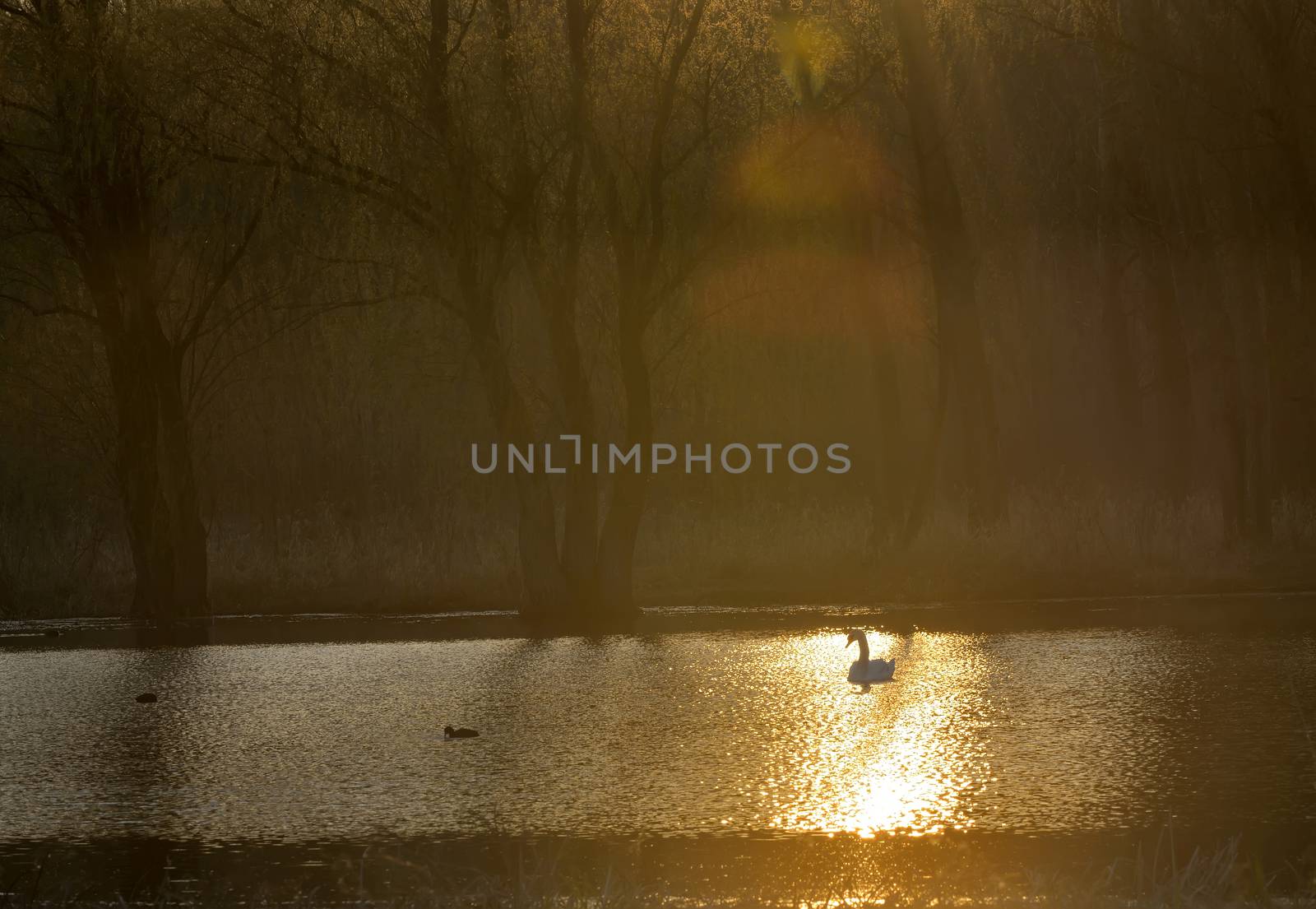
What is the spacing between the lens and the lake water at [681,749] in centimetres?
755

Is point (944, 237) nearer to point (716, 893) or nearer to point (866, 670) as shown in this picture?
point (866, 670)

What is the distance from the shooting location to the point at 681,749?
967cm

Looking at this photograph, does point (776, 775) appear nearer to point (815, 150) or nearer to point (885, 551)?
point (885, 551)

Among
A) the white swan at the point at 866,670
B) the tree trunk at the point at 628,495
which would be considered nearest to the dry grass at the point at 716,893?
the white swan at the point at 866,670

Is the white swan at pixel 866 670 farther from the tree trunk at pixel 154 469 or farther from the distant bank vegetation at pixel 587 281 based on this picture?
the tree trunk at pixel 154 469

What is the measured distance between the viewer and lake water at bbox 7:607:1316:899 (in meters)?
7.55

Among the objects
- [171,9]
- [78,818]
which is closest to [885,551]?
[171,9]

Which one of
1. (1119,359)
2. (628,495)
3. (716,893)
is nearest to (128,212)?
(628,495)

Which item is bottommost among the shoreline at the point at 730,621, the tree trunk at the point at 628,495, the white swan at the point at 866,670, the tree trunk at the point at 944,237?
the shoreline at the point at 730,621

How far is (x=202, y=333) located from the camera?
71.9ft

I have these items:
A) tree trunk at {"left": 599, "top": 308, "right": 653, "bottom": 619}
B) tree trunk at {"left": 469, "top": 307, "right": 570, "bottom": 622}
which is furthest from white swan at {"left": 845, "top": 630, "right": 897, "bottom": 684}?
tree trunk at {"left": 469, "top": 307, "right": 570, "bottom": 622}

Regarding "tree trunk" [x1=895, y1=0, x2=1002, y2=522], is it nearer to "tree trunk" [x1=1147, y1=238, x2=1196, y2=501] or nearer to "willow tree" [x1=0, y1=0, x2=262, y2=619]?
"tree trunk" [x1=1147, y1=238, x2=1196, y2=501]

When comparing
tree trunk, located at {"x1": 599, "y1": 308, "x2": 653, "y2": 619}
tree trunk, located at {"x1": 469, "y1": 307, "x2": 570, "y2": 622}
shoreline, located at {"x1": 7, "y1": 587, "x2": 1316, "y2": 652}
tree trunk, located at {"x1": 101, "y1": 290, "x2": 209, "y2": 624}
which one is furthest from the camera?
tree trunk, located at {"x1": 101, "y1": 290, "x2": 209, "y2": 624}

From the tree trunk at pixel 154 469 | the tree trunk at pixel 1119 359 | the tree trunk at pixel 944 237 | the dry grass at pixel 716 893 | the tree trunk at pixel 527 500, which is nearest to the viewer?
the dry grass at pixel 716 893
